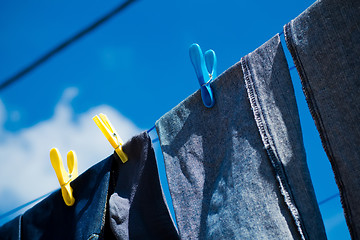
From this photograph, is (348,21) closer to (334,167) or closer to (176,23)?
(334,167)

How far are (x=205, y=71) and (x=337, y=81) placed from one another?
250mm

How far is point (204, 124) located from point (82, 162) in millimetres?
870

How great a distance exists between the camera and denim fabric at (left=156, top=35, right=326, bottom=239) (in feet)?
1.85

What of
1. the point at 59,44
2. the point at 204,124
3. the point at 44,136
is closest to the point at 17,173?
the point at 44,136

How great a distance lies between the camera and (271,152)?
1.92 ft

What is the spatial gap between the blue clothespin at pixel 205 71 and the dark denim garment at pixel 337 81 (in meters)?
0.17

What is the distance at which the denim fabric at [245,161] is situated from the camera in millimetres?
563

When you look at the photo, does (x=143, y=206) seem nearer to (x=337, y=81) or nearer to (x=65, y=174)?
(x=65, y=174)

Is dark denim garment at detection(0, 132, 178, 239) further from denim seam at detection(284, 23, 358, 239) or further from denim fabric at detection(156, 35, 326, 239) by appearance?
denim seam at detection(284, 23, 358, 239)

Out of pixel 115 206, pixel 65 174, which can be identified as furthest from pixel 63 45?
pixel 115 206

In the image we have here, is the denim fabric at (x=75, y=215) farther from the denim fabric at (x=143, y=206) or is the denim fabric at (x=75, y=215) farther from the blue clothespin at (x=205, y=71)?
the blue clothespin at (x=205, y=71)

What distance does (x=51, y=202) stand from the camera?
0.93 m

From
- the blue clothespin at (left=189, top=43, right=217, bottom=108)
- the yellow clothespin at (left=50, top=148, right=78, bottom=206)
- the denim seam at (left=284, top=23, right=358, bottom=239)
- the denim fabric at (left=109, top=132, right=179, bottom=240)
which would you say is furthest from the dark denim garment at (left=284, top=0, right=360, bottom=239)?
the yellow clothespin at (left=50, top=148, right=78, bottom=206)

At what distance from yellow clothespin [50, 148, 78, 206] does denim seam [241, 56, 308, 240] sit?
0.46 m
